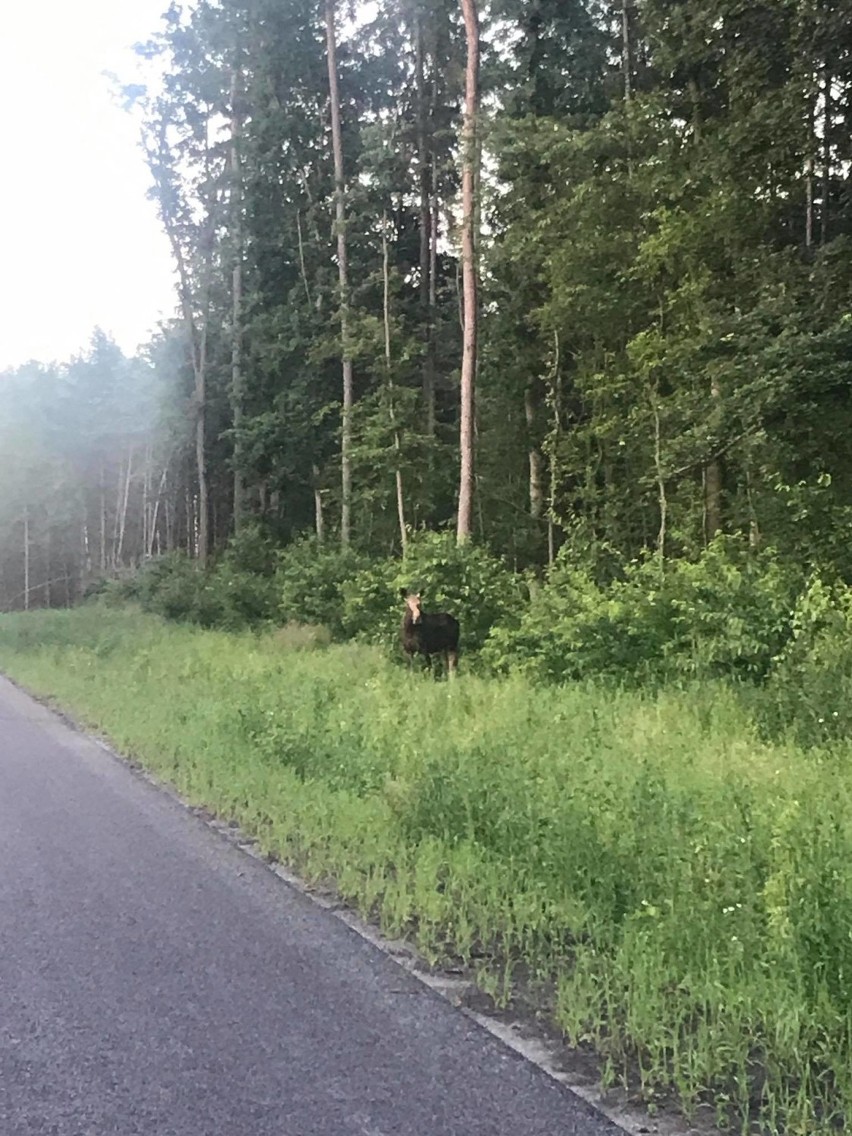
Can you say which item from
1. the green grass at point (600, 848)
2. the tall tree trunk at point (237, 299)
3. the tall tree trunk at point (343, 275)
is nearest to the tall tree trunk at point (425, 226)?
the tall tree trunk at point (343, 275)

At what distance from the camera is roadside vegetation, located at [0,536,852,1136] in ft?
14.4

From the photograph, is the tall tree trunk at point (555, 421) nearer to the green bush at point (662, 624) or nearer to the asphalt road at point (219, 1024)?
the green bush at point (662, 624)

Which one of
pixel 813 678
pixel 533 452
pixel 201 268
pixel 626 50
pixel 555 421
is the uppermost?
pixel 626 50

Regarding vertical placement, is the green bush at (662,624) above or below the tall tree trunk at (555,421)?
below

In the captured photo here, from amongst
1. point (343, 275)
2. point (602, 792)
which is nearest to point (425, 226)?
point (343, 275)

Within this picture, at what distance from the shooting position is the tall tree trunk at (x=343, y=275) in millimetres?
31484

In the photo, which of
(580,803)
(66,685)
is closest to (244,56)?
(66,685)

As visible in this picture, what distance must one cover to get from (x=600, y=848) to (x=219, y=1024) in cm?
249

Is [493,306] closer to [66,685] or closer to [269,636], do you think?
[269,636]

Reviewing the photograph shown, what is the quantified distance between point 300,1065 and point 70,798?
19.6ft

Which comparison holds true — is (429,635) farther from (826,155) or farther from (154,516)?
(154,516)

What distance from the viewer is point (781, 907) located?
16.2ft

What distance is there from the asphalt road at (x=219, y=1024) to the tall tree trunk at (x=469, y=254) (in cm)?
1535

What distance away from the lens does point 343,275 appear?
32.5 m
